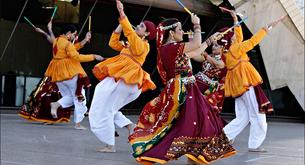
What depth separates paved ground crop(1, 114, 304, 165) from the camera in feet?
20.0

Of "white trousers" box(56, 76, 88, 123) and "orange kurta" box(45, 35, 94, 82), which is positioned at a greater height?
"orange kurta" box(45, 35, 94, 82)

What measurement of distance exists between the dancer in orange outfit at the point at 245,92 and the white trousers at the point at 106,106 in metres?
1.79

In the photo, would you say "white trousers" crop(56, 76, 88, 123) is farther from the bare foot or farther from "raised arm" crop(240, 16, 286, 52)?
"raised arm" crop(240, 16, 286, 52)

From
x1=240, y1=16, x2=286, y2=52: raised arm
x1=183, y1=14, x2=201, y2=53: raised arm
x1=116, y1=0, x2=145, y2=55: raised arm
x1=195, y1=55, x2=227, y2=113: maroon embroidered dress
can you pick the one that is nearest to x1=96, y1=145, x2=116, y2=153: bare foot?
x1=116, y1=0, x2=145, y2=55: raised arm

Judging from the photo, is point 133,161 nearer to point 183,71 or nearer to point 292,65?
point 183,71

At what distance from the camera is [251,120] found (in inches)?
319

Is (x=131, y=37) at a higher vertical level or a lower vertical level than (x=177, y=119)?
higher

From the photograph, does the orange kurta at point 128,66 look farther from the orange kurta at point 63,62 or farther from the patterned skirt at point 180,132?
the orange kurta at point 63,62

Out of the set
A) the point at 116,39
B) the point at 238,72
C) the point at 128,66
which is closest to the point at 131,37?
the point at 128,66

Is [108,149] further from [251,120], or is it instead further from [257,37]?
[257,37]

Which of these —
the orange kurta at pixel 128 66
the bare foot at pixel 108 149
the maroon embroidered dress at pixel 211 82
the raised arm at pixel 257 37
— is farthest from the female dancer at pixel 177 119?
the maroon embroidered dress at pixel 211 82

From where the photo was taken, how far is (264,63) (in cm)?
1666

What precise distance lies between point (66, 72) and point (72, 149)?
128 inches

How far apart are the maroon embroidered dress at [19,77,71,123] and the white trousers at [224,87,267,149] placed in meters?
3.70
